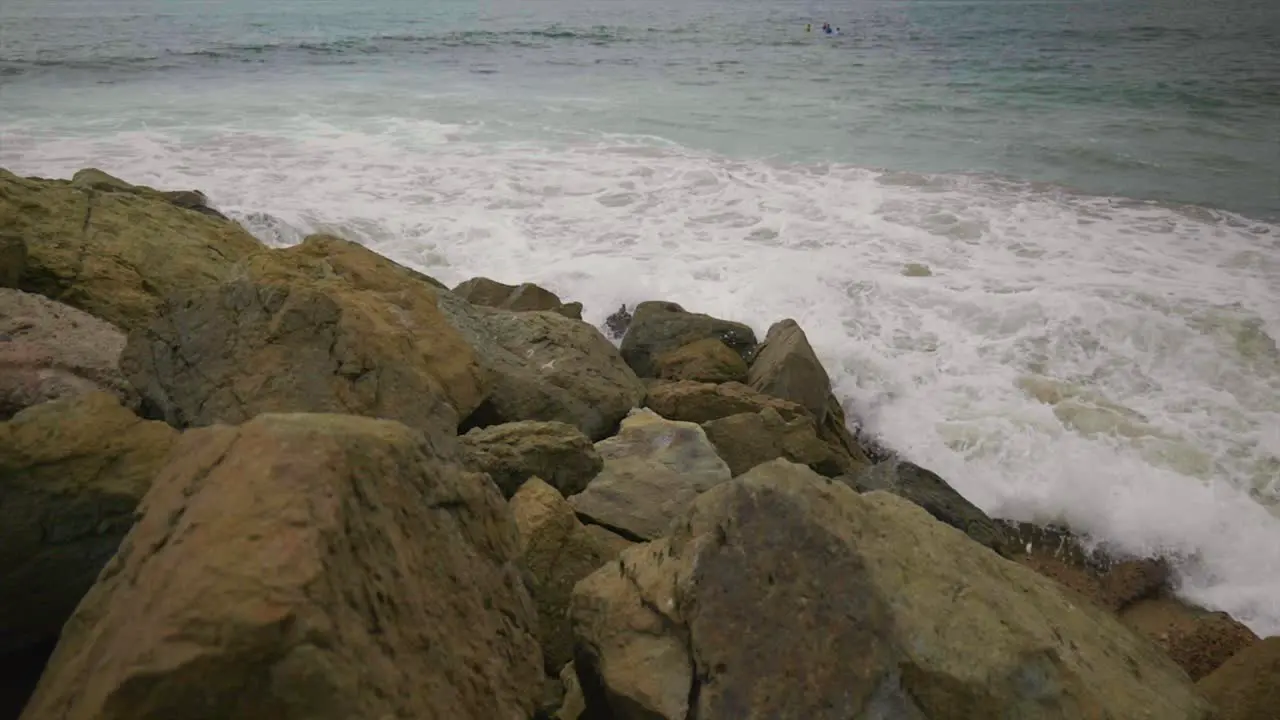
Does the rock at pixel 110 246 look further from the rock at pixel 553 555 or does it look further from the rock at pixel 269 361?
the rock at pixel 553 555

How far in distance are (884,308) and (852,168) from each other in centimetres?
543

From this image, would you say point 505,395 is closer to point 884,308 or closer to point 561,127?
point 884,308

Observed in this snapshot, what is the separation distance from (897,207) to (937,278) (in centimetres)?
256

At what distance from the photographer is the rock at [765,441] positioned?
4.57m

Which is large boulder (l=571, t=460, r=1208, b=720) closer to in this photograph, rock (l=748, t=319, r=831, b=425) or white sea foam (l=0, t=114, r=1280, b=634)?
→ rock (l=748, t=319, r=831, b=425)

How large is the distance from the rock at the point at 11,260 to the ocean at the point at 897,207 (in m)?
4.35

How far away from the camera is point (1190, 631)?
4312mm

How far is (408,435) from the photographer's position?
2.02 metres

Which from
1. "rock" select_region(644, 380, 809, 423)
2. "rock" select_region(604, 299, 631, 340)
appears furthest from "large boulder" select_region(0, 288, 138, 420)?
"rock" select_region(604, 299, 631, 340)

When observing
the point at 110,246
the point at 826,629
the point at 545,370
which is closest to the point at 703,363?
the point at 545,370

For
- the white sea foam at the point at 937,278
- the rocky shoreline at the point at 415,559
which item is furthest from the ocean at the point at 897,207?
the rocky shoreline at the point at 415,559

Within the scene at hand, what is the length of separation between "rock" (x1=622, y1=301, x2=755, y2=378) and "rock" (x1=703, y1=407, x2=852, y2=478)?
1347mm

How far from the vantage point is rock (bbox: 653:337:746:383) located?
5.77 m

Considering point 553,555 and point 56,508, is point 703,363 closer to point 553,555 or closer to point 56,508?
point 553,555
